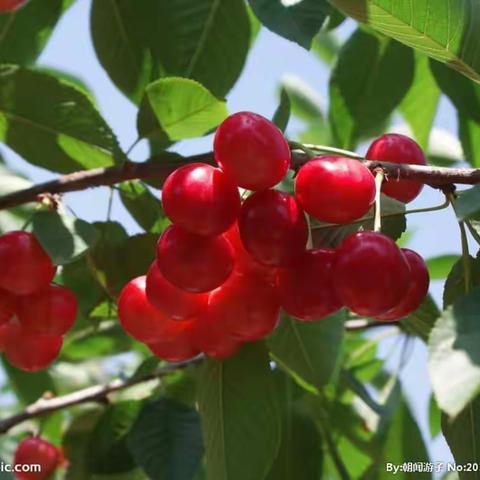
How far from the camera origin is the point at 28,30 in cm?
156

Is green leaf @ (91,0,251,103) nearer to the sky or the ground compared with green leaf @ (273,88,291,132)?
nearer to the sky

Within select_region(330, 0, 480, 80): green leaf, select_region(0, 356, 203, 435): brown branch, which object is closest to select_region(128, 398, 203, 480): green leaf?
select_region(0, 356, 203, 435): brown branch

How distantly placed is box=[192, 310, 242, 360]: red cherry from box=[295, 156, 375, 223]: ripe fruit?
0.71 feet

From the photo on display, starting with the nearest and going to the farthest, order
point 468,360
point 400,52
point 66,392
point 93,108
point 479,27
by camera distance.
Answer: point 468,360 → point 479,27 → point 93,108 → point 400,52 → point 66,392

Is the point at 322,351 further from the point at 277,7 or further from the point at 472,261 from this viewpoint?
the point at 277,7

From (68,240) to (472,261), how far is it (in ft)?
1.68

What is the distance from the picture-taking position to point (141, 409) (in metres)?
1.62

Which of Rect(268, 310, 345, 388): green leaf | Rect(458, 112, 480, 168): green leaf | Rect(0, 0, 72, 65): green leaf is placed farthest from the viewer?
Rect(458, 112, 480, 168): green leaf

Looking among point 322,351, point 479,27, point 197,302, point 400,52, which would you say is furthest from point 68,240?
point 400,52

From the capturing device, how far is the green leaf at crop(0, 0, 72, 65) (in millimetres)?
1550

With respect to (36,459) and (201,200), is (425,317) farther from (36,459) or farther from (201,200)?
(36,459)

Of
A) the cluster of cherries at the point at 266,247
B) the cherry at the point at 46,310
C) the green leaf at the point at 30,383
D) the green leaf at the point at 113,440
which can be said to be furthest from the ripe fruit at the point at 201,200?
the green leaf at the point at 30,383

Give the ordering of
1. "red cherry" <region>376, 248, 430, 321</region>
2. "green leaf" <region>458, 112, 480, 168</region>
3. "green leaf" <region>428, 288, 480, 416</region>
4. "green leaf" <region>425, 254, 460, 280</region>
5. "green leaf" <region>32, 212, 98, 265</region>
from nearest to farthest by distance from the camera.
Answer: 1. "green leaf" <region>428, 288, 480, 416</region>
2. "red cherry" <region>376, 248, 430, 321</region>
3. "green leaf" <region>32, 212, 98, 265</region>
4. "green leaf" <region>458, 112, 480, 168</region>
5. "green leaf" <region>425, 254, 460, 280</region>

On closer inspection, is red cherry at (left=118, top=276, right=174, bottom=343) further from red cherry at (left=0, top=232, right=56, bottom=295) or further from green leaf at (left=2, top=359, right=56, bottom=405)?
green leaf at (left=2, top=359, right=56, bottom=405)
